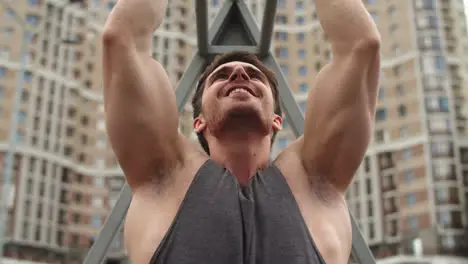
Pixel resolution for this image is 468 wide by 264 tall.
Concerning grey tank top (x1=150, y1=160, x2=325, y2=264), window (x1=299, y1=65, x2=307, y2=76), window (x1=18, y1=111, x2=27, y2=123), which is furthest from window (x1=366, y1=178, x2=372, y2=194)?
grey tank top (x1=150, y1=160, x2=325, y2=264)

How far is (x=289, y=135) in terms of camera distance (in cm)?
4081

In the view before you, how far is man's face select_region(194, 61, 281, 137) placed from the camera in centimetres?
165

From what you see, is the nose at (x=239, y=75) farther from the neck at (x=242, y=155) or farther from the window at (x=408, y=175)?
the window at (x=408, y=175)

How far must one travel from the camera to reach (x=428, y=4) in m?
38.4

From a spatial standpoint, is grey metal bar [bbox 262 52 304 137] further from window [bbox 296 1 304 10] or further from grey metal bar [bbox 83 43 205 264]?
window [bbox 296 1 304 10]

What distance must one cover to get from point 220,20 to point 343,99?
4.73 ft

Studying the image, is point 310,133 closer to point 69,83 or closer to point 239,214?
point 239,214

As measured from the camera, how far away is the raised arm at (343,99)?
5.26 feet

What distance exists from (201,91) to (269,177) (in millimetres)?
416

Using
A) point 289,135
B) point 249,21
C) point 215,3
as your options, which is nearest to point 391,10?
point 289,135

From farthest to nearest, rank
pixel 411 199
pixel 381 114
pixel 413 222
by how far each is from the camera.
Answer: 1. pixel 381 114
2. pixel 411 199
3. pixel 413 222

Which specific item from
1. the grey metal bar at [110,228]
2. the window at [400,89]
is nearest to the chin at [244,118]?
the grey metal bar at [110,228]

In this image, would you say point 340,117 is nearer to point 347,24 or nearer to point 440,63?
point 347,24

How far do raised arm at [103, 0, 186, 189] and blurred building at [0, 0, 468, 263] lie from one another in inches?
1375
